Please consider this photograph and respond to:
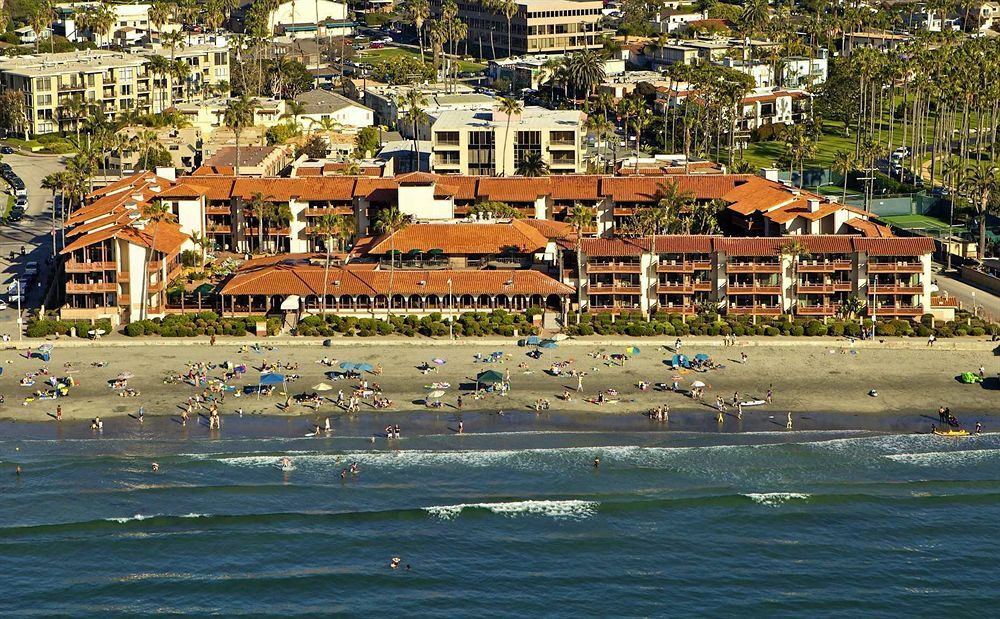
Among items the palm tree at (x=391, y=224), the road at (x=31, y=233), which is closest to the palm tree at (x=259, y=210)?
the palm tree at (x=391, y=224)

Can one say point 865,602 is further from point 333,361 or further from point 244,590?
point 333,361

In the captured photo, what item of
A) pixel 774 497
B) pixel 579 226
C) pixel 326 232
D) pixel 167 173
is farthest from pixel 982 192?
pixel 167 173

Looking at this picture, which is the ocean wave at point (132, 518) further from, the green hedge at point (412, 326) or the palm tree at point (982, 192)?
the palm tree at point (982, 192)

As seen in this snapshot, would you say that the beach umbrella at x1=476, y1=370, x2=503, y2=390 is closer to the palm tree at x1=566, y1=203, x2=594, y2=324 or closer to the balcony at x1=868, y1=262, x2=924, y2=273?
the palm tree at x1=566, y1=203, x2=594, y2=324

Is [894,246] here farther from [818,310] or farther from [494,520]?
[494,520]

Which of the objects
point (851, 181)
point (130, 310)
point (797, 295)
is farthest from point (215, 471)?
A: point (851, 181)

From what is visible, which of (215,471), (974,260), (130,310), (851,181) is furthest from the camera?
(851,181)
